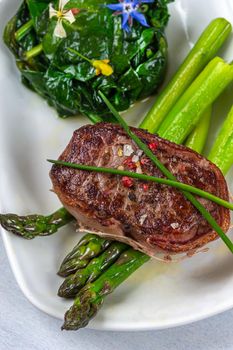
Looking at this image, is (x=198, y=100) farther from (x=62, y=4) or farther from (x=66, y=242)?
(x=66, y=242)

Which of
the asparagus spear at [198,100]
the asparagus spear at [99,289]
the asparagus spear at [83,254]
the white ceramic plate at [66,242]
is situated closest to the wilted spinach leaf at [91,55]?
the white ceramic plate at [66,242]

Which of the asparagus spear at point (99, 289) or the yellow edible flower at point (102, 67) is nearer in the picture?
the asparagus spear at point (99, 289)

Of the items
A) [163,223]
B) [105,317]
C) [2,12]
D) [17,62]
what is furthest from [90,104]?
[105,317]

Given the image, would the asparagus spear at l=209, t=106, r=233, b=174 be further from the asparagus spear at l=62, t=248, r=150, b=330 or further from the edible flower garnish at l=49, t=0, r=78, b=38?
the edible flower garnish at l=49, t=0, r=78, b=38

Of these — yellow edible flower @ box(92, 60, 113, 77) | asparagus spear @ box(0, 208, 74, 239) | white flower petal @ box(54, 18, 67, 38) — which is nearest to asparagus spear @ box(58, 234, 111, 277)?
asparagus spear @ box(0, 208, 74, 239)

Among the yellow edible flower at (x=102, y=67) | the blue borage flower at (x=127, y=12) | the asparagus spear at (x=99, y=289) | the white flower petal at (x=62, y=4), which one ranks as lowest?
the asparagus spear at (x=99, y=289)

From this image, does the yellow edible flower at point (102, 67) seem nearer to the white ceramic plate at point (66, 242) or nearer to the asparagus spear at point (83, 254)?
the white ceramic plate at point (66, 242)
